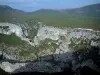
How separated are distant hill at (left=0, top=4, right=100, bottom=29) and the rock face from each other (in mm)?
374

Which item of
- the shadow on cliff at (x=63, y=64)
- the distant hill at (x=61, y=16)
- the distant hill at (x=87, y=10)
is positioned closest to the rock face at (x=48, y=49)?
the shadow on cliff at (x=63, y=64)

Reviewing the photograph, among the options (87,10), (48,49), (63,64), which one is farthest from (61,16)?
(63,64)

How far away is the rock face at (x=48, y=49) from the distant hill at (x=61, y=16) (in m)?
0.37

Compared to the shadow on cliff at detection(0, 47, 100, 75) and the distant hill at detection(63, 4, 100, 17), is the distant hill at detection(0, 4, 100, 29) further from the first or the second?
the shadow on cliff at detection(0, 47, 100, 75)

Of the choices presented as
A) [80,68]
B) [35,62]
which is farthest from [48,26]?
[80,68]

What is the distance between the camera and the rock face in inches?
424

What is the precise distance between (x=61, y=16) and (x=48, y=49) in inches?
68.5

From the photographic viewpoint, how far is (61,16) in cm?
1093

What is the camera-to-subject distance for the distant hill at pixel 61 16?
1021 centimetres

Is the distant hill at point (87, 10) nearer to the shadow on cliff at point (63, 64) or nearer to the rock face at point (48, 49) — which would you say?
the rock face at point (48, 49)

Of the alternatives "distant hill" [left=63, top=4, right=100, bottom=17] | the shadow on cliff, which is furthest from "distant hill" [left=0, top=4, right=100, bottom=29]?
the shadow on cliff

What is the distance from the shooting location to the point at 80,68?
38.6 ft

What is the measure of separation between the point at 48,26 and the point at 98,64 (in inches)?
122

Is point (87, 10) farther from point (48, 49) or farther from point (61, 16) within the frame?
point (48, 49)
